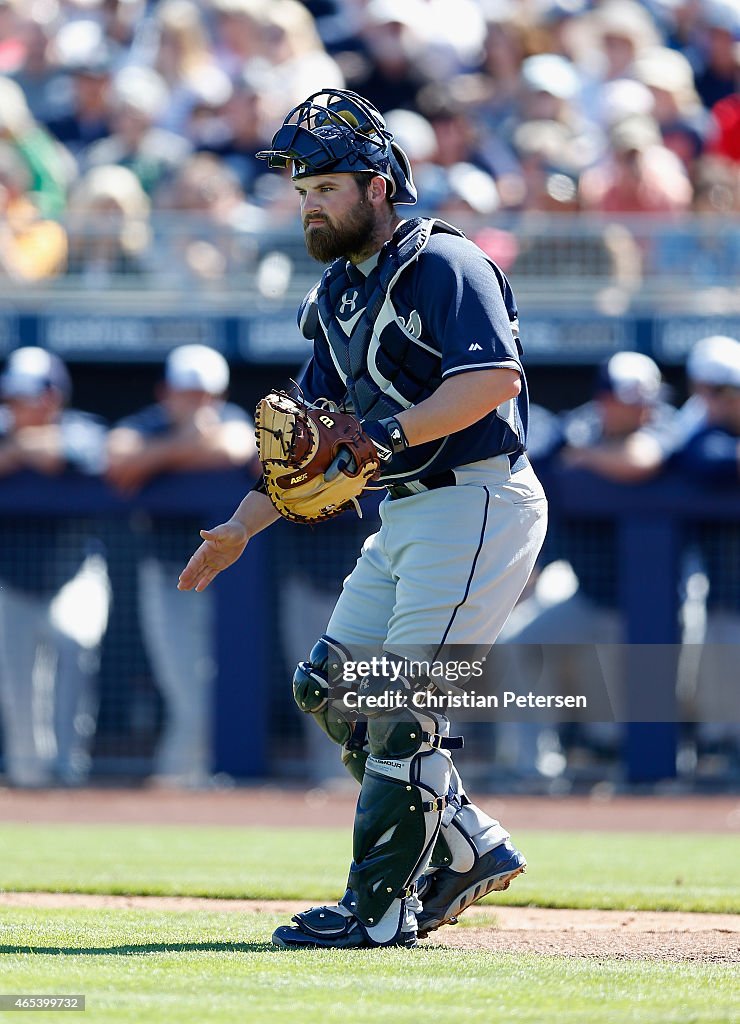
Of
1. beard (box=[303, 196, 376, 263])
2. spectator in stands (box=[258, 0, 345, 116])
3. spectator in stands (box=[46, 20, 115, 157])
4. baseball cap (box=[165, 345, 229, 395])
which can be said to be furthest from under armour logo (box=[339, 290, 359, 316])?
spectator in stands (box=[46, 20, 115, 157])

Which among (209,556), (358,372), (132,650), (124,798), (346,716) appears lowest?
(124,798)

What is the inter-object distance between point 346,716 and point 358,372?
0.86 m

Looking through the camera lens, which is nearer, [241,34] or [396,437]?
[396,437]

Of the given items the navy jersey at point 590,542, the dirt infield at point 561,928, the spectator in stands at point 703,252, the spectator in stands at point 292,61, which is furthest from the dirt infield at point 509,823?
the spectator in stands at point 292,61

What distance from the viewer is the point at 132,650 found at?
31.9 ft

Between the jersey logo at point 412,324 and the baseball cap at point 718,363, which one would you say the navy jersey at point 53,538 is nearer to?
the baseball cap at point 718,363

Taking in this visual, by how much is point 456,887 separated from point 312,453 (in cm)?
121

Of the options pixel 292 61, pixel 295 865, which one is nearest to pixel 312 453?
pixel 295 865

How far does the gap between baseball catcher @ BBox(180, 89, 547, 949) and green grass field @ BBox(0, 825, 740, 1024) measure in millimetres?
276

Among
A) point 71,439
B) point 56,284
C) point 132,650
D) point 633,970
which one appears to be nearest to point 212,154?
point 56,284

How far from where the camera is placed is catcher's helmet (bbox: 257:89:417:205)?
4.28 m

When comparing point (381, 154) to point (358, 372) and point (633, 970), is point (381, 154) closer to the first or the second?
point (358, 372)

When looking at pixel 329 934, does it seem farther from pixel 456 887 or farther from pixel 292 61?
pixel 292 61

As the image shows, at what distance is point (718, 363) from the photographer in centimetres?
896
